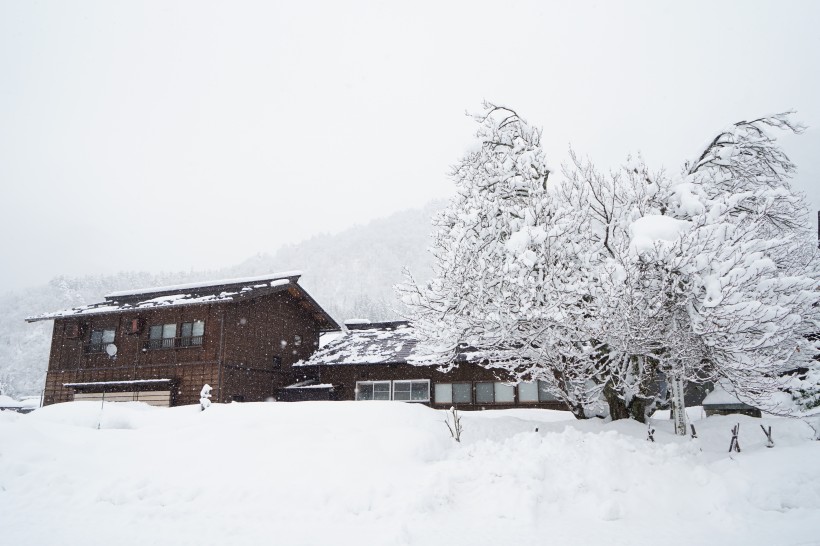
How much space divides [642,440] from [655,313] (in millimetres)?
2664

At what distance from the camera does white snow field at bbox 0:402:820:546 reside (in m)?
7.84

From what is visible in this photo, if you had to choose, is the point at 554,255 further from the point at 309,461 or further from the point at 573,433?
the point at 309,461

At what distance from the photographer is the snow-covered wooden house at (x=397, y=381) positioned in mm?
22922

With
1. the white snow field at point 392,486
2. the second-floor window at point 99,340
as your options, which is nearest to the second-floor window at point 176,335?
the second-floor window at point 99,340

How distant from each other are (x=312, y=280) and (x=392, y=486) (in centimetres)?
14183

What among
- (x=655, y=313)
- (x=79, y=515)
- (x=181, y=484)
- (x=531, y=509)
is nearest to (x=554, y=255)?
(x=655, y=313)

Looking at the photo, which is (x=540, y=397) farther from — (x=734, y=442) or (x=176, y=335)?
(x=176, y=335)

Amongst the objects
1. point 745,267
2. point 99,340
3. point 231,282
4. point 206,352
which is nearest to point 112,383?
point 99,340

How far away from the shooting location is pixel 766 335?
35.6 ft

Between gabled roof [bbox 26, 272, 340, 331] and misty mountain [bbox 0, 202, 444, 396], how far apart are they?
1663 inches

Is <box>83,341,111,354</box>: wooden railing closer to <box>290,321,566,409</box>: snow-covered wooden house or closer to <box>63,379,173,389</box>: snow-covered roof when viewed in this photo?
<box>63,379,173,389</box>: snow-covered roof

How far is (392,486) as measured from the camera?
29.8 ft

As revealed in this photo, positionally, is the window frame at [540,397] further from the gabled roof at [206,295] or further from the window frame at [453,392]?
the gabled roof at [206,295]

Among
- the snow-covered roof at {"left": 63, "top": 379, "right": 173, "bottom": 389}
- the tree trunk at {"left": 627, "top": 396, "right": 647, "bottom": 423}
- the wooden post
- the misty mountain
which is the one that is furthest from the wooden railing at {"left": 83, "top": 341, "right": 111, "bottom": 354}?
the misty mountain
